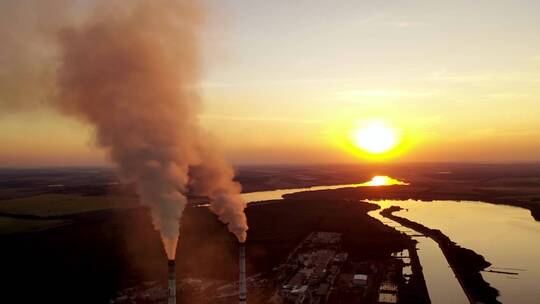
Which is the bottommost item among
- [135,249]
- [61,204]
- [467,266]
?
[467,266]

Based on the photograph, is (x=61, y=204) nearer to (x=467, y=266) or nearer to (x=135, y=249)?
(x=135, y=249)

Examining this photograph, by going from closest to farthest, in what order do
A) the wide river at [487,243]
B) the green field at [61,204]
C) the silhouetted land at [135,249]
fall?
the wide river at [487,243], the silhouetted land at [135,249], the green field at [61,204]

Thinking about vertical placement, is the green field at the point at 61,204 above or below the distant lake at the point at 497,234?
above

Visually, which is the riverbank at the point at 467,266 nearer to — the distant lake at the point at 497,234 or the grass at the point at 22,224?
the distant lake at the point at 497,234

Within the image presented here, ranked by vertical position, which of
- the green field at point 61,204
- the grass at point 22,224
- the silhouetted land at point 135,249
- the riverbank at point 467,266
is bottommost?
the riverbank at point 467,266

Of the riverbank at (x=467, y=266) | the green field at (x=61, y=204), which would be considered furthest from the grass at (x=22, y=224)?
the riverbank at (x=467, y=266)

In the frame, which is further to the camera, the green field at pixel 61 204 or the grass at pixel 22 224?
the green field at pixel 61 204

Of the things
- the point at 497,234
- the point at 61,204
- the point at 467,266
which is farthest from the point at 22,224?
the point at 497,234

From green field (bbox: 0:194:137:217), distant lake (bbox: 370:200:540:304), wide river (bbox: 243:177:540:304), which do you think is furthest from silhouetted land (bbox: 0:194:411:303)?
distant lake (bbox: 370:200:540:304)

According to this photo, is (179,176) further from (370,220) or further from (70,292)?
(370,220)
